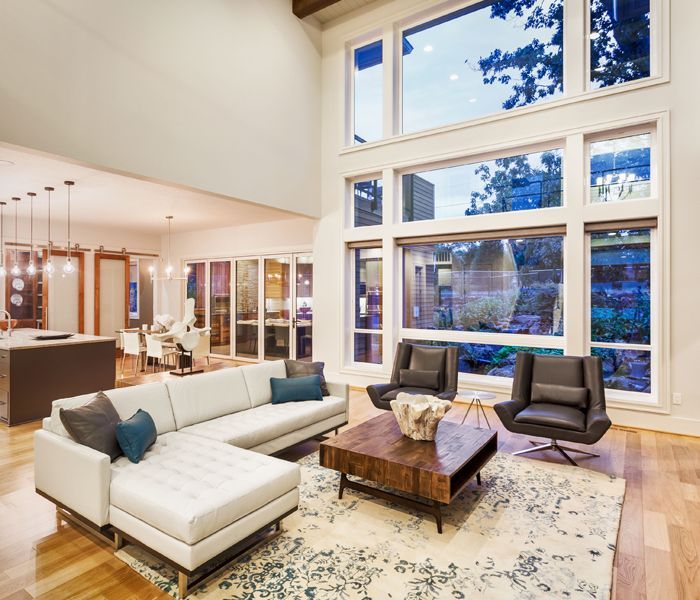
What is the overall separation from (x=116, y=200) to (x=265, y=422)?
17.1 feet

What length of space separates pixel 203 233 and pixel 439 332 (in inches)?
254

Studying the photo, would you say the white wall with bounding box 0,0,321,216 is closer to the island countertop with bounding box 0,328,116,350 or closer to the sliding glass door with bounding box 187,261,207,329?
the island countertop with bounding box 0,328,116,350

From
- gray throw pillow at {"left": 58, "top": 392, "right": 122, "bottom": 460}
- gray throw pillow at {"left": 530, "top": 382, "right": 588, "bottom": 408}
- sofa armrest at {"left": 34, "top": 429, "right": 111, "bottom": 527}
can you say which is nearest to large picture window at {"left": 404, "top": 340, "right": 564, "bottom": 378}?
gray throw pillow at {"left": 530, "top": 382, "right": 588, "bottom": 408}

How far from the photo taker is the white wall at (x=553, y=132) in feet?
14.4

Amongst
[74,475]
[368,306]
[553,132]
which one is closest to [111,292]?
[368,306]

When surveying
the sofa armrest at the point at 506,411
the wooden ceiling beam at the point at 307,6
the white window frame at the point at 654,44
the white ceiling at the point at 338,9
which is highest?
the white ceiling at the point at 338,9

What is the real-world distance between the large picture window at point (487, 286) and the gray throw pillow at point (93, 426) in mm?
4458

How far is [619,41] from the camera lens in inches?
192

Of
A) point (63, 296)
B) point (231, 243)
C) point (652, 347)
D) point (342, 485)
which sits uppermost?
point (231, 243)

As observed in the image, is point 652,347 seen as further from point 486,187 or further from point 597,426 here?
point 486,187

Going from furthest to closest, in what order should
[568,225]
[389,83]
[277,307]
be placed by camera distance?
[277,307], [389,83], [568,225]

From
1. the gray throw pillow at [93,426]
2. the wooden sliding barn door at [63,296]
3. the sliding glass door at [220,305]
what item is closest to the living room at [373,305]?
the gray throw pillow at [93,426]

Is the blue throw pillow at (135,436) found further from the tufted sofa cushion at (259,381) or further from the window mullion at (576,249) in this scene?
the window mullion at (576,249)

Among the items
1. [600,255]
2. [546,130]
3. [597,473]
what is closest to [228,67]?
[546,130]
